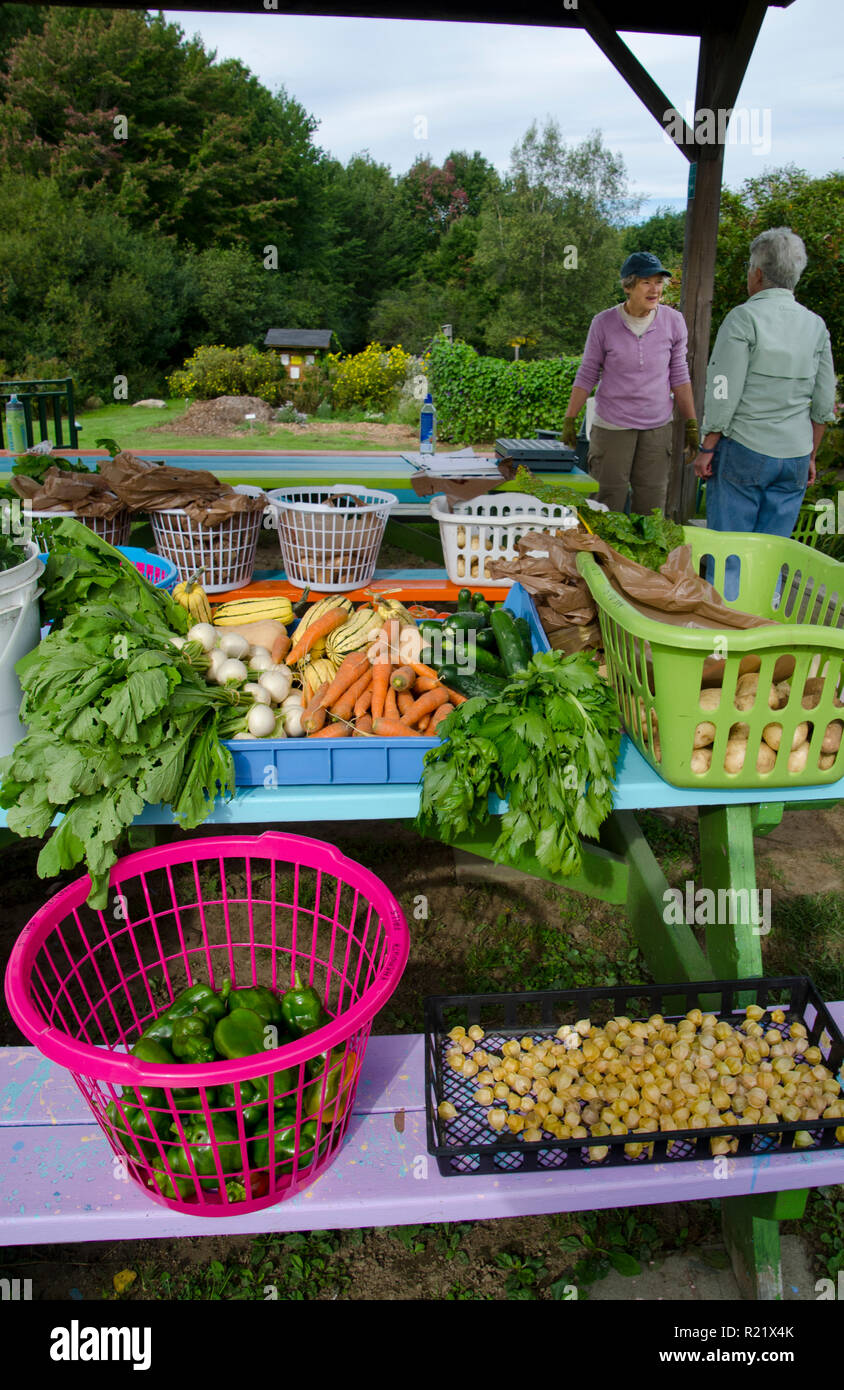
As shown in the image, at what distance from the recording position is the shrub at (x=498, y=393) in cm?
A: 1614

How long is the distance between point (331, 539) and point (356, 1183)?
2056 mm

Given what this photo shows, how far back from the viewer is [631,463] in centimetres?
528

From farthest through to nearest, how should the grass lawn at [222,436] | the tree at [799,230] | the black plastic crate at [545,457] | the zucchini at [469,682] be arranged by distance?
the grass lawn at [222,436] → the tree at [799,230] → the black plastic crate at [545,457] → the zucchini at [469,682]

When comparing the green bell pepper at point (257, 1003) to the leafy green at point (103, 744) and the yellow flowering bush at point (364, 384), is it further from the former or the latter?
the yellow flowering bush at point (364, 384)

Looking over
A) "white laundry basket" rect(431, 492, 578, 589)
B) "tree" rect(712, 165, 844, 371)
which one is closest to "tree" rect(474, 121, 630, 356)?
"tree" rect(712, 165, 844, 371)

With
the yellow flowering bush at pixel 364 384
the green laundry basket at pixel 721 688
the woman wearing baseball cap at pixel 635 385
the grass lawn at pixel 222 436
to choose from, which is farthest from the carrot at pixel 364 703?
the yellow flowering bush at pixel 364 384

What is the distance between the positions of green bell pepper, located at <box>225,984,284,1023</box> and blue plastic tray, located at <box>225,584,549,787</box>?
1.41 feet

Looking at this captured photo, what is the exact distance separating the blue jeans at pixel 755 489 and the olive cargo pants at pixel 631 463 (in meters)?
0.48

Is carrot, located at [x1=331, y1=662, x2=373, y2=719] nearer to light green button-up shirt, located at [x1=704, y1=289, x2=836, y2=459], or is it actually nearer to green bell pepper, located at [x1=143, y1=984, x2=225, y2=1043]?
green bell pepper, located at [x1=143, y1=984, x2=225, y2=1043]

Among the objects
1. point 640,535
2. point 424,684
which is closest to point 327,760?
point 424,684

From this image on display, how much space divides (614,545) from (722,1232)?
5.43 ft

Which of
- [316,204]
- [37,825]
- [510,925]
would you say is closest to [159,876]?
[510,925]
